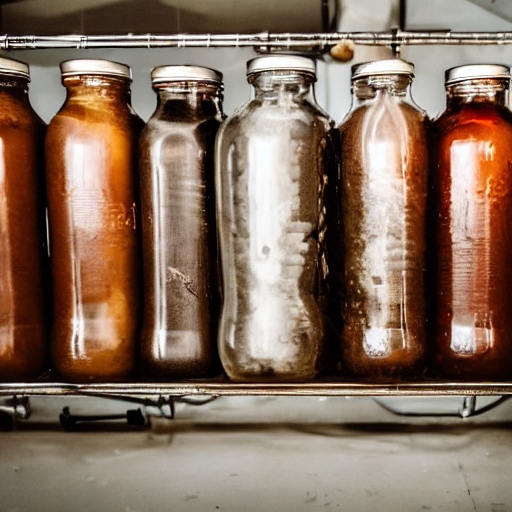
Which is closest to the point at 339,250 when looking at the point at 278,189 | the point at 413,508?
the point at 278,189

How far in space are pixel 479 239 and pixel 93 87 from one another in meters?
0.44

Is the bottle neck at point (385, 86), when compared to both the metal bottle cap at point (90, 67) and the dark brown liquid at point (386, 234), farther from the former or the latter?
the metal bottle cap at point (90, 67)

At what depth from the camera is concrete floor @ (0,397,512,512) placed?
0.72 metres

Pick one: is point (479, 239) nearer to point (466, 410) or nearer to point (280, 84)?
point (280, 84)

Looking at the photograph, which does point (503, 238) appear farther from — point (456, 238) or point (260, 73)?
point (260, 73)

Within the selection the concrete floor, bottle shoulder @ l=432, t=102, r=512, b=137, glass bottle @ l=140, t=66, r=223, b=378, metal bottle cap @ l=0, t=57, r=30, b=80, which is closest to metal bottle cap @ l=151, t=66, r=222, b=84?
glass bottle @ l=140, t=66, r=223, b=378

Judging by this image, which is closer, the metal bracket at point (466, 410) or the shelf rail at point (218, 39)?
the shelf rail at point (218, 39)

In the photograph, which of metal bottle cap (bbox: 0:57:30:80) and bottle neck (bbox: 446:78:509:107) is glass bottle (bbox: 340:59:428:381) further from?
metal bottle cap (bbox: 0:57:30:80)

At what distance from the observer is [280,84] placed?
2.02 ft

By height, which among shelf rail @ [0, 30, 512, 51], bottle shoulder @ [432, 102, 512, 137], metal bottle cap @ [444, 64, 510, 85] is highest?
shelf rail @ [0, 30, 512, 51]

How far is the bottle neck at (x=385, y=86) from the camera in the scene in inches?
24.3

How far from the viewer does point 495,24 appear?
0.92m

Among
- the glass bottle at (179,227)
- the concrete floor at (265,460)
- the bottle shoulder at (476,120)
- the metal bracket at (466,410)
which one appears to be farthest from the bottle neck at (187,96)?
Result: the metal bracket at (466,410)

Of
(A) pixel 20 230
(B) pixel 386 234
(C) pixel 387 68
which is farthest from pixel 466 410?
(A) pixel 20 230
